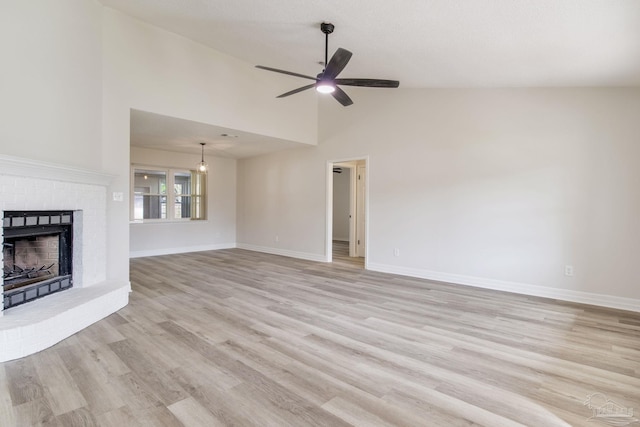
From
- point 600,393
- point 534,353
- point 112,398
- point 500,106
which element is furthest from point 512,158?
point 112,398

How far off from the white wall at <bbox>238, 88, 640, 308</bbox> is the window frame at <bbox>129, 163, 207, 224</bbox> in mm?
3690

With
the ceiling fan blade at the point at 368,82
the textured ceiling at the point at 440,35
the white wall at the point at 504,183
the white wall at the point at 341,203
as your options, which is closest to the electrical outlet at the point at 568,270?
the white wall at the point at 504,183

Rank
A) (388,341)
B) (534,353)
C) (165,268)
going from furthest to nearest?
1. (165,268)
2. (388,341)
3. (534,353)

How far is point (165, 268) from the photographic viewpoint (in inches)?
233

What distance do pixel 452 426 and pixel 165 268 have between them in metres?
5.46

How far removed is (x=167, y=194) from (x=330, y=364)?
22.0 feet

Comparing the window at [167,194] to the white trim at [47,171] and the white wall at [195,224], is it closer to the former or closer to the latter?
the white wall at [195,224]

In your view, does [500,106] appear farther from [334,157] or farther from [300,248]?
[300,248]

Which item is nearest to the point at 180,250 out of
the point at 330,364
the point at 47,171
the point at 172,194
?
the point at 172,194

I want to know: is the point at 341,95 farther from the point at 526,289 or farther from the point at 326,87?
the point at 526,289

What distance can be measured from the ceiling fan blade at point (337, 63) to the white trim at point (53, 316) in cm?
324

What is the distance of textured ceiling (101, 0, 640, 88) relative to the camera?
2.64m

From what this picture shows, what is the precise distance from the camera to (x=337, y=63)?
312 centimetres

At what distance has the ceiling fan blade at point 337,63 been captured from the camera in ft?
9.62
